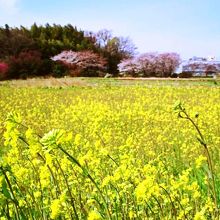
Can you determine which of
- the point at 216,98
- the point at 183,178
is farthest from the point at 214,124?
the point at 216,98

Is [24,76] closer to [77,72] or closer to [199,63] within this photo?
[77,72]

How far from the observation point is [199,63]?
138 feet

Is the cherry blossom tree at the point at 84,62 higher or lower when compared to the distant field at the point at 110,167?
lower

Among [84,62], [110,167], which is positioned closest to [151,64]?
[84,62]

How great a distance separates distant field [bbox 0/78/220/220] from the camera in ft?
7.38

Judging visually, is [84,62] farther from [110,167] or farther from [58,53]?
[110,167]

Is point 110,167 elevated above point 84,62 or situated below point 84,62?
above

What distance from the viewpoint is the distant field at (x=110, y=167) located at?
88.5 inches

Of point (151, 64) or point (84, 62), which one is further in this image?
point (151, 64)

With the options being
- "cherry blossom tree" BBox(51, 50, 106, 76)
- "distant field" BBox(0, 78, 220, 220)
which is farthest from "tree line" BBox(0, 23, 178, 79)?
"distant field" BBox(0, 78, 220, 220)

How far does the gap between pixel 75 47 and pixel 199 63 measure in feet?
40.9

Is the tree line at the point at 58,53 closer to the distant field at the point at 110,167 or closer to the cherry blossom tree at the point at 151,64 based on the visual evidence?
the cherry blossom tree at the point at 151,64

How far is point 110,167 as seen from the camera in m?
4.62

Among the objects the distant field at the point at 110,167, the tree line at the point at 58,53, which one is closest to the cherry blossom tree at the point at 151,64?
the tree line at the point at 58,53
